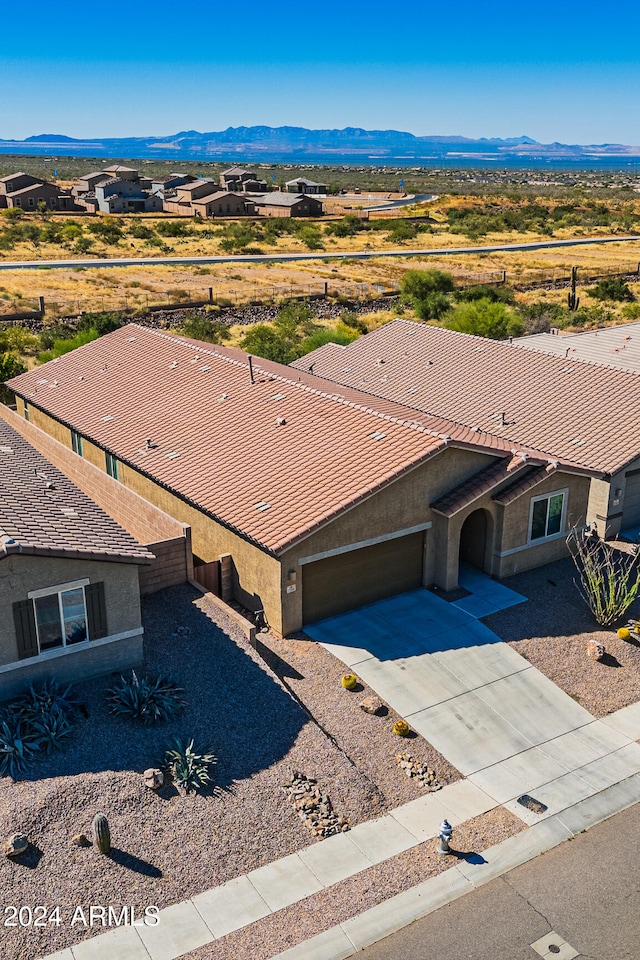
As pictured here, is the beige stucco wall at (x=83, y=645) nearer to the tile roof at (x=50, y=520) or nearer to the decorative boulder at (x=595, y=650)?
the tile roof at (x=50, y=520)

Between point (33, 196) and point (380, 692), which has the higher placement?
point (33, 196)

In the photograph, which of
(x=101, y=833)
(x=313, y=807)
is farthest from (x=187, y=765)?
(x=313, y=807)

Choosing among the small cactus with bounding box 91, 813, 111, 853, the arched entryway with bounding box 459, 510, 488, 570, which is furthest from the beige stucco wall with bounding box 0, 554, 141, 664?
the arched entryway with bounding box 459, 510, 488, 570

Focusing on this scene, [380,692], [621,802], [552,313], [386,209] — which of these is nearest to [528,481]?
[380,692]

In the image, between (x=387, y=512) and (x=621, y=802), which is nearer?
(x=621, y=802)

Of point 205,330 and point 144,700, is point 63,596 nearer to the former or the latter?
point 144,700

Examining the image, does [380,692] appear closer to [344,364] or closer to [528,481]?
[528,481]
